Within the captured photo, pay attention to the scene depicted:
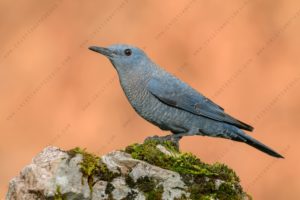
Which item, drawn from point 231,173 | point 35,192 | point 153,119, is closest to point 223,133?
point 153,119

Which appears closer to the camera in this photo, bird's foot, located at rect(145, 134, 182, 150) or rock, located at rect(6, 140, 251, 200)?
rock, located at rect(6, 140, 251, 200)

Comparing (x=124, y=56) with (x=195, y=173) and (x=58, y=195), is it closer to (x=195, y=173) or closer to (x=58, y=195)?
(x=195, y=173)

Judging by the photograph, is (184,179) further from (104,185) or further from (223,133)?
(223,133)

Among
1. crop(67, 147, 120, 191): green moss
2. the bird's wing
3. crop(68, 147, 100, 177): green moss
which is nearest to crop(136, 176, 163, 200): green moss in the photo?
crop(67, 147, 120, 191): green moss

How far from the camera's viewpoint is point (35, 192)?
256 inches

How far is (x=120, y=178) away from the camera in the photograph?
6.72m

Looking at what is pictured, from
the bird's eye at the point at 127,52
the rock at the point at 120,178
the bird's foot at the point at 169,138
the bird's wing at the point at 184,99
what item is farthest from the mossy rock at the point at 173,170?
the bird's eye at the point at 127,52

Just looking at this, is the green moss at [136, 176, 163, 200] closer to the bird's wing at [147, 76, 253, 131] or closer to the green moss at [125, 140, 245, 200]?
the green moss at [125, 140, 245, 200]

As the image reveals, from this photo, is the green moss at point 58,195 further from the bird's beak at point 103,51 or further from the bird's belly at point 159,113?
the bird's beak at point 103,51

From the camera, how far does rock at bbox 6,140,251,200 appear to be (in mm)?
6484

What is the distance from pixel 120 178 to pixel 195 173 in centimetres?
93

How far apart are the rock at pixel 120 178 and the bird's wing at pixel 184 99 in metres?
1.76

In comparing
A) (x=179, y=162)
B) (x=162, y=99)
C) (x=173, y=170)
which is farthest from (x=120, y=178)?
(x=162, y=99)

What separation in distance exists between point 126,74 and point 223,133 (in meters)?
1.84
